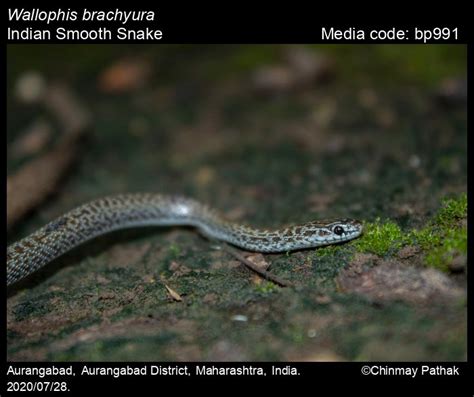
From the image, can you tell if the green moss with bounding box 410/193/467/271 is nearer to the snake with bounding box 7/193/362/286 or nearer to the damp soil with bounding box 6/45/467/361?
the damp soil with bounding box 6/45/467/361

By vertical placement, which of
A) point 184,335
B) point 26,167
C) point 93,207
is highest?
point 26,167

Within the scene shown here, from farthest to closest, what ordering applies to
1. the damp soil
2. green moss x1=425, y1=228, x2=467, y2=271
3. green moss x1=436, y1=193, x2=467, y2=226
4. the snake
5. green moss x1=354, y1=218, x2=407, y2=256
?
the snake < green moss x1=436, y1=193, x2=467, y2=226 < green moss x1=354, y1=218, x2=407, y2=256 < green moss x1=425, y1=228, x2=467, y2=271 < the damp soil

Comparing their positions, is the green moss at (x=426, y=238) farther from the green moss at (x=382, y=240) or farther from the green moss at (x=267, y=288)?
the green moss at (x=267, y=288)

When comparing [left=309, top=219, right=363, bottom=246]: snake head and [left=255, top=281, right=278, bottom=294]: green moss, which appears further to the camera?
[left=309, top=219, right=363, bottom=246]: snake head

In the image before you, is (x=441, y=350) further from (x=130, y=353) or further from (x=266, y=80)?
(x=266, y=80)

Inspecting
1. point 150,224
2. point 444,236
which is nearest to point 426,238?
point 444,236

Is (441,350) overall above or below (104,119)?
below

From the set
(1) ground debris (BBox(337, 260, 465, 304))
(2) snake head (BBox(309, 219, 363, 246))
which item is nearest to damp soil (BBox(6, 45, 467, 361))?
(1) ground debris (BBox(337, 260, 465, 304))
